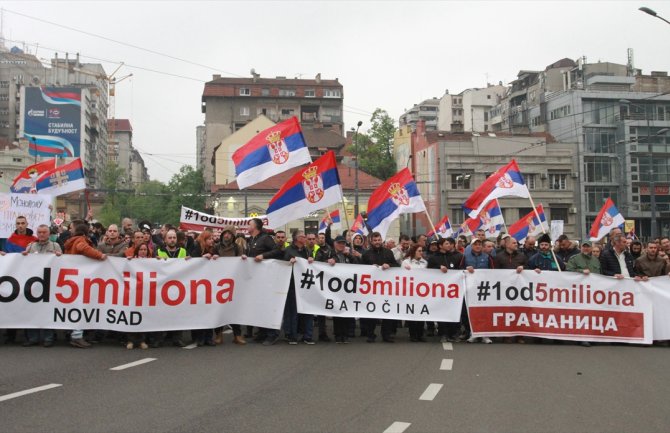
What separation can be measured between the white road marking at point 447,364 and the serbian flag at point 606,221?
45.0ft

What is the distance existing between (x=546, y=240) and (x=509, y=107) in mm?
93196

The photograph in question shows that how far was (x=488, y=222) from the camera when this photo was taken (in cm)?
2539

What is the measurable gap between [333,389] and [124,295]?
4494mm

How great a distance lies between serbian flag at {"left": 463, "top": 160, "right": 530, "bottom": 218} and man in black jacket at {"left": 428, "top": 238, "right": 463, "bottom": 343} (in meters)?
3.98

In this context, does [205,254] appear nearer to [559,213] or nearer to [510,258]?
[510,258]

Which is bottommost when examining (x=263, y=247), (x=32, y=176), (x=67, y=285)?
(x=67, y=285)

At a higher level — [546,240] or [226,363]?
[546,240]

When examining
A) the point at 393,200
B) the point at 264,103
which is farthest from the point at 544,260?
the point at 264,103

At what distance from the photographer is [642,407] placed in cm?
702

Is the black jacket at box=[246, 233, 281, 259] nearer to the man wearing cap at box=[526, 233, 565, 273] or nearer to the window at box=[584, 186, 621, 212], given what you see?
the man wearing cap at box=[526, 233, 565, 273]

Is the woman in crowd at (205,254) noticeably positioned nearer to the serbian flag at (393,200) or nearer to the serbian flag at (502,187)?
the serbian flag at (393,200)

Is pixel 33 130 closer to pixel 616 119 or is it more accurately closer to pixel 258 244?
pixel 616 119

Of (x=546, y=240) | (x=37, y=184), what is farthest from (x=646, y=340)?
(x=37, y=184)

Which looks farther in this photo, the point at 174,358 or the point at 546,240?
the point at 546,240
